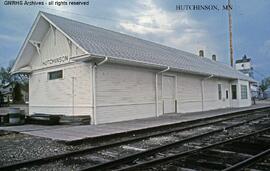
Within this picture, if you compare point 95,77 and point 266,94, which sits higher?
point 95,77

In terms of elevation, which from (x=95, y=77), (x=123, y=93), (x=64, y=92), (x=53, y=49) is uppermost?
(x=53, y=49)

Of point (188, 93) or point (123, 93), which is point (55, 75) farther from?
point (188, 93)

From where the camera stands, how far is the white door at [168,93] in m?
16.0

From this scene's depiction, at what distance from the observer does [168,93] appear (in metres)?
16.4

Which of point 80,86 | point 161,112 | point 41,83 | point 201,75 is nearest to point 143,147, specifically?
point 80,86

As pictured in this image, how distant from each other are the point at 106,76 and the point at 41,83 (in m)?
5.63

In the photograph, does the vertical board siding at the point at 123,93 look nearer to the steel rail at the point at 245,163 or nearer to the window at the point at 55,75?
the window at the point at 55,75

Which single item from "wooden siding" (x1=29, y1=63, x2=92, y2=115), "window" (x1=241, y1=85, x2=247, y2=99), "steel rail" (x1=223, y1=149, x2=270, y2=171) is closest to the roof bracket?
"wooden siding" (x1=29, y1=63, x2=92, y2=115)

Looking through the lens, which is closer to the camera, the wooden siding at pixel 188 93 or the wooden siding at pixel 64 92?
the wooden siding at pixel 64 92

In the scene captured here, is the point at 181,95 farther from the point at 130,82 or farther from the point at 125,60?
the point at 125,60

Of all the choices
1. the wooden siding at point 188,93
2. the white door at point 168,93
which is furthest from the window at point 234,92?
the white door at point 168,93

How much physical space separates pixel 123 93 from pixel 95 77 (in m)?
2.08

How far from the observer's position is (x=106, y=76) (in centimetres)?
1229

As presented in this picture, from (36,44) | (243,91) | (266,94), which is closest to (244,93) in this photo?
(243,91)
